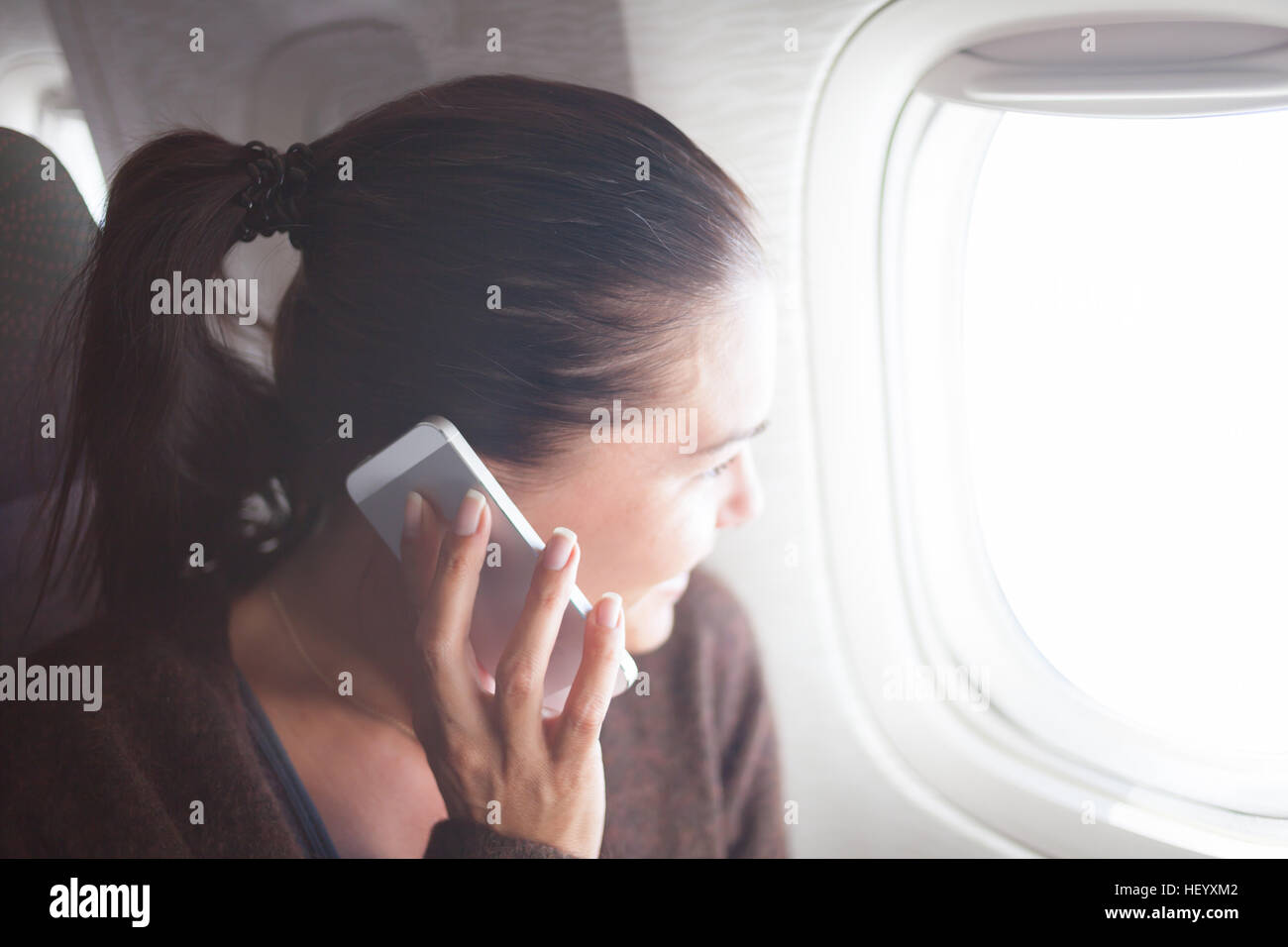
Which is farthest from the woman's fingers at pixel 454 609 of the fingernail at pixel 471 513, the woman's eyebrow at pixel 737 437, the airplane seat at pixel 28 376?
the airplane seat at pixel 28 376

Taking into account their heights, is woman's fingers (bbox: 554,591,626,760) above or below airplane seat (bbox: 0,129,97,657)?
below

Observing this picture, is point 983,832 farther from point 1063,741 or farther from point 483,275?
point 483,275

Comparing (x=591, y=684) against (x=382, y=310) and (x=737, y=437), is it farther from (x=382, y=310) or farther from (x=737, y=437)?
(x=382, y=310)

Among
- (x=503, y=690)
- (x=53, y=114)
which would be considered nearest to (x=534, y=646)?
(x=503, y=690)

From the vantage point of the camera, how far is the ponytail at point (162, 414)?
2.78 ft

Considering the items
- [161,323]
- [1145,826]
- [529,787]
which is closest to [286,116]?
[161,323]

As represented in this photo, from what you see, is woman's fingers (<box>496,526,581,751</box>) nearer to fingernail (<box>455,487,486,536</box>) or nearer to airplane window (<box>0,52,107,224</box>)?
fingernail (<box>455,487,486,536</box>)

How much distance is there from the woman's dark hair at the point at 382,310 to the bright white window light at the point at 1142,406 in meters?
0.32

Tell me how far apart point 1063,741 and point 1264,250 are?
1.91 ft

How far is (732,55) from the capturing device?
0.88m

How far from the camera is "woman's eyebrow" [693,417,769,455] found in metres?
0.88

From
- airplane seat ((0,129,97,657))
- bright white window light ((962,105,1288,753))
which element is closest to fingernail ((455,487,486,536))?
airplane seat ((0,129,97,657))

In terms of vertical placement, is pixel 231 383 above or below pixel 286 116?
below

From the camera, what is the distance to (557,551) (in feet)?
2.73
